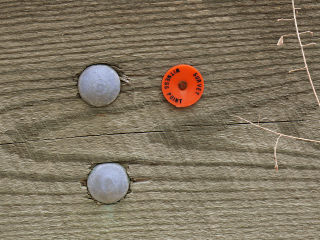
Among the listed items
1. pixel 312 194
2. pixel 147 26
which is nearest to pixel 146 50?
pixel 147 26

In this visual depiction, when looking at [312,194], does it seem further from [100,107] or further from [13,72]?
[13,72]

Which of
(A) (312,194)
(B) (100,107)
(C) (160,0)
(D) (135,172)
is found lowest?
(A) (312,194)
